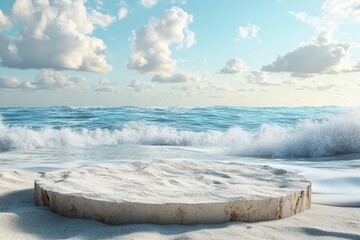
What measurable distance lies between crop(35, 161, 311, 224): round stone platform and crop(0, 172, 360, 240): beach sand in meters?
0.07

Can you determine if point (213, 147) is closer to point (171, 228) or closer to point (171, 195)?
point (171, 195)

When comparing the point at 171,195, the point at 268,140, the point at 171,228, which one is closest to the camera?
the point at 171,228

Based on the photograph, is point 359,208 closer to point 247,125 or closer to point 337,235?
point 337,235

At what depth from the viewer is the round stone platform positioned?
87.1 inches

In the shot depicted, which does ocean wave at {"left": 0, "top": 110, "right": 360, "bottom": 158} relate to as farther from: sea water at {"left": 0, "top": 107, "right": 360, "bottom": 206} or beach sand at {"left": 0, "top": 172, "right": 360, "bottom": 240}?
beach sand at {"left": 0, "top": 172, "right": 360, "bottom": 240}

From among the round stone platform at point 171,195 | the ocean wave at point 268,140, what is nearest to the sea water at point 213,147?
the ocean wave at point 268,140

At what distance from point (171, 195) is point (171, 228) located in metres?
0.31

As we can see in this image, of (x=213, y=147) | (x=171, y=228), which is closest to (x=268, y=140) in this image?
(x=213, y=147)

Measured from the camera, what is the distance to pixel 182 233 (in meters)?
2.05

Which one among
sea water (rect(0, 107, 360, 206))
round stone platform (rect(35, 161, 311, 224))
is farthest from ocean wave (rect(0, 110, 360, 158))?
round stone platform (rect(35, 161, 311, 224))

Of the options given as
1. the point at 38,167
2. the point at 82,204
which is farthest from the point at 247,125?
the point at 82,204

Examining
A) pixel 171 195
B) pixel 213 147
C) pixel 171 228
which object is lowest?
pixel 213 147

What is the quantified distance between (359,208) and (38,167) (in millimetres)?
4049

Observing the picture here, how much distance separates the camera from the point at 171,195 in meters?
2.42
